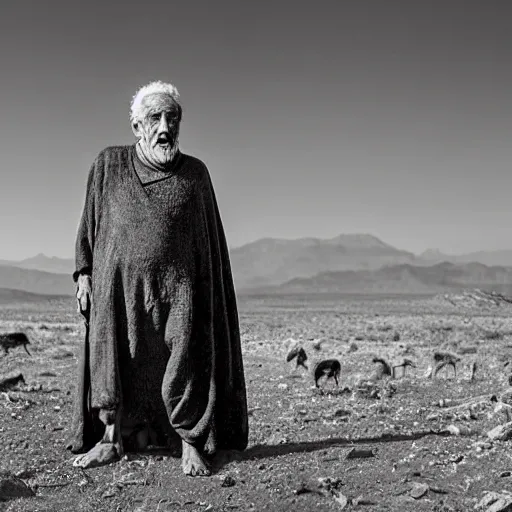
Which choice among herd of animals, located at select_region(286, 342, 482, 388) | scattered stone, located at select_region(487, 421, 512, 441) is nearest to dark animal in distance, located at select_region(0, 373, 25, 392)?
herd of animals, located at select_region(286, 342, 482, 388)

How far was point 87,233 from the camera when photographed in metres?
5.20

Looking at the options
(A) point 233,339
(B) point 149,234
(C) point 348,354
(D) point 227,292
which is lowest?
(C) point 348,354

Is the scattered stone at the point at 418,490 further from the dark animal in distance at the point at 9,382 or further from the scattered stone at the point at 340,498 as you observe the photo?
the dark animal in distance at the point at 9,382

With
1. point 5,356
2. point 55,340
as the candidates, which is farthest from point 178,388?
point 55,340

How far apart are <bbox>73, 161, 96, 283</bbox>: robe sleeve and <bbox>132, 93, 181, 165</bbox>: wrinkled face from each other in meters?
0.48

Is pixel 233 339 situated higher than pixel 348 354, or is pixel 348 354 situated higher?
pixel 233 339

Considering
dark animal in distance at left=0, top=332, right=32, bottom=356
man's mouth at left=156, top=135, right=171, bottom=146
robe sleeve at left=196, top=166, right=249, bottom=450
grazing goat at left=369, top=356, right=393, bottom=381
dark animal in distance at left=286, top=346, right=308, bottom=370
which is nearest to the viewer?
man's mouth at left=156, top=135, right=171, bottom=146

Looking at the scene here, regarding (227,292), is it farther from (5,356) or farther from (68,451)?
(5,356)

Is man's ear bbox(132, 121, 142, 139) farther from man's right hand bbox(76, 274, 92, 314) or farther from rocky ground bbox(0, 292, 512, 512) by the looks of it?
rocky ground bbox(0, 292, 512, 512)

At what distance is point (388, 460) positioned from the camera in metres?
5.29

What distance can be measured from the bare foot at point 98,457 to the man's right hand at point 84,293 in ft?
3.24

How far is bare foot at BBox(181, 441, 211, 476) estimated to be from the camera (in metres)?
4.86

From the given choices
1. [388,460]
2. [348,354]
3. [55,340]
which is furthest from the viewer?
[55,340]

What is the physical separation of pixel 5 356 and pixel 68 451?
863 cm
